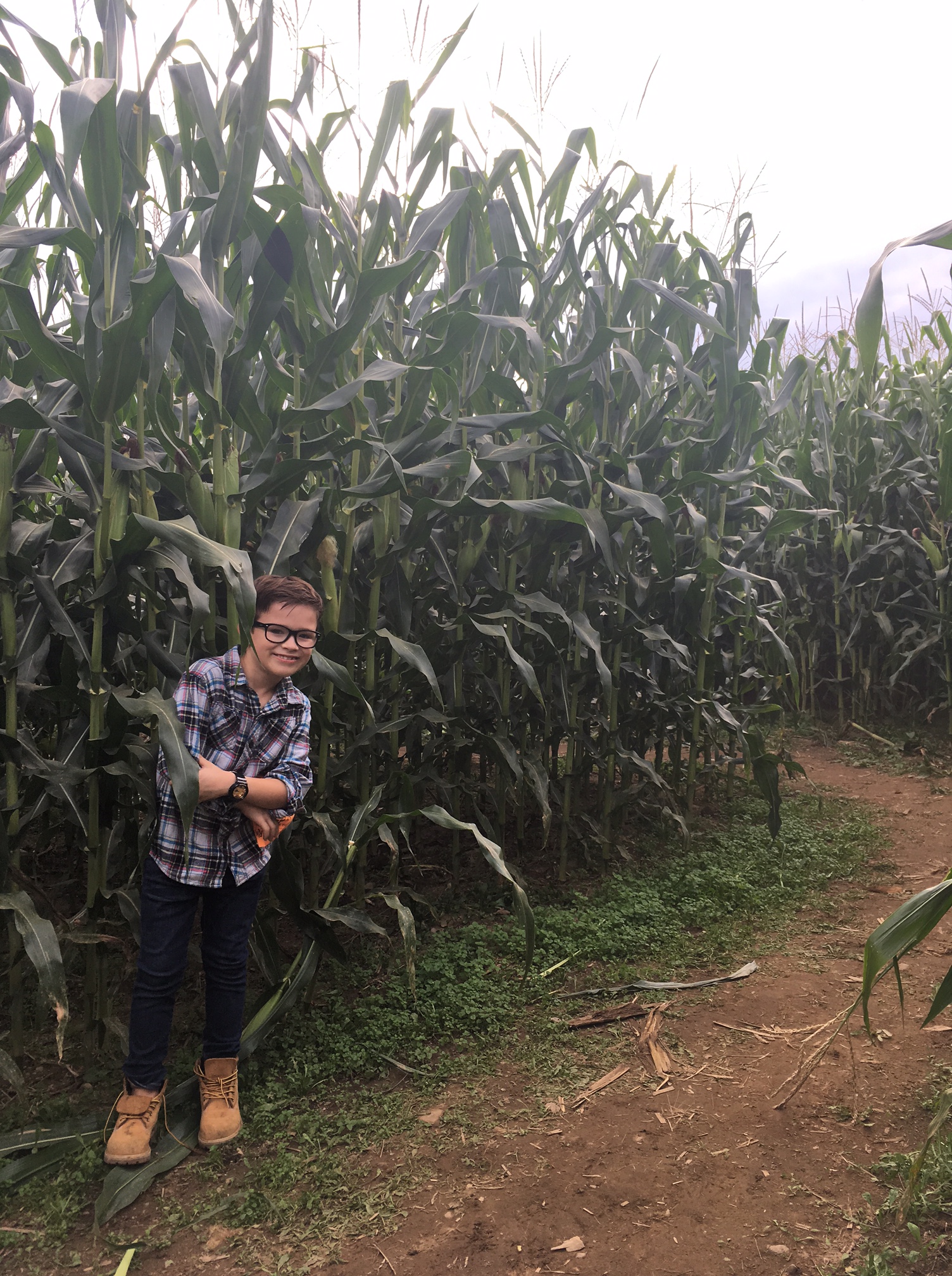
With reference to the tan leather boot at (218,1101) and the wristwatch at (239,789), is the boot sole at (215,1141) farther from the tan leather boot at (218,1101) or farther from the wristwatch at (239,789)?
the wristwatch at (239,789)

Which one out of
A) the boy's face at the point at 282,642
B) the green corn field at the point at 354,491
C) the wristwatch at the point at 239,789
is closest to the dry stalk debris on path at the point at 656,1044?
the green corn field at the point at 354,491

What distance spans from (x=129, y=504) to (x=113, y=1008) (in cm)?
173

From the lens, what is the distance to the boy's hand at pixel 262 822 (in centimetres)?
232

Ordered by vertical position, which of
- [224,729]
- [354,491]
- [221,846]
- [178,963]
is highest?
[354,491]

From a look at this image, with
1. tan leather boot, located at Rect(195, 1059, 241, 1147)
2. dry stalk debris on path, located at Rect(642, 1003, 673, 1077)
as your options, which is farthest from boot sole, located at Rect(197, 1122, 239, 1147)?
dry stalk debris on path, located at Rect(642, 1003, 673, 1077)

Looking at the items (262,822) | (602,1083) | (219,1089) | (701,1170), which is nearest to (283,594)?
(262,822)

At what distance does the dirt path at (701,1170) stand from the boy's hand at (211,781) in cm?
111

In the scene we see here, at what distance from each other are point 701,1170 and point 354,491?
218 centimetres

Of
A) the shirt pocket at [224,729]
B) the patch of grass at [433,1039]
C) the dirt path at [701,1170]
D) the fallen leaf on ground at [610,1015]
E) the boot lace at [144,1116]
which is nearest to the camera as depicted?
the dirt path at [701,1170]

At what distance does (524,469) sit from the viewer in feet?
12.4

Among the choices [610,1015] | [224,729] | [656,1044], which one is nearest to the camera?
[224,729]

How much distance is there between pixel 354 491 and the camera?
110 inches

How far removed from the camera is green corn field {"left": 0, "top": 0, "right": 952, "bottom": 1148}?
233 centimetres

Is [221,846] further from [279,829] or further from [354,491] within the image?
[354,491]
